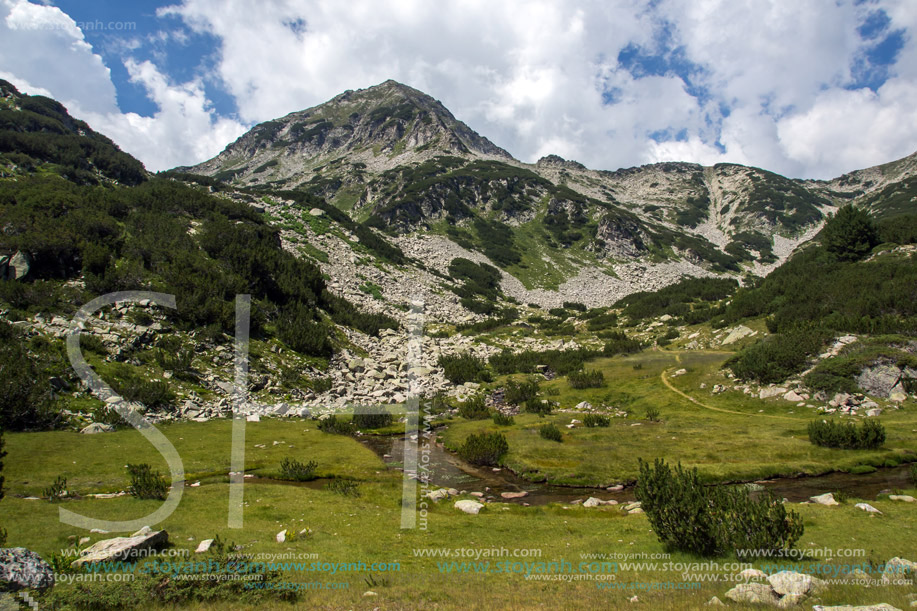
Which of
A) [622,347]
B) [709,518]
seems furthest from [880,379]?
[709,518]

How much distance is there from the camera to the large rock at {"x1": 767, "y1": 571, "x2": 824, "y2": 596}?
763 cm

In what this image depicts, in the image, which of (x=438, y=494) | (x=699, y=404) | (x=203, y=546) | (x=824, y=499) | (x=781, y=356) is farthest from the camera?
(x=699, y=404)

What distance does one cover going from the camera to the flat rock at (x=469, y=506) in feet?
52.9

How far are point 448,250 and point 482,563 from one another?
285 feet

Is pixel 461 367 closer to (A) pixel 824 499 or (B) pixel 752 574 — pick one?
(A) pixel 824 499

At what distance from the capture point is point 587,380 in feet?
122

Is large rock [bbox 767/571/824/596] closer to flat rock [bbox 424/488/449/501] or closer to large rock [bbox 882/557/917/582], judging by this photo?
large rock [bbox 882/557/917/582]

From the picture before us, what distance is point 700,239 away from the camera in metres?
133

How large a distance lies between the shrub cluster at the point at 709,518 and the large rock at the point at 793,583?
2.07 meters

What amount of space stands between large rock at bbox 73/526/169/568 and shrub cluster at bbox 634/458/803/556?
12381 millimetres

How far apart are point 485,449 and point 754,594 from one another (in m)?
16.0

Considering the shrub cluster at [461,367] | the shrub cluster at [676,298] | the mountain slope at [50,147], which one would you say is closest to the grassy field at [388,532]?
the shrub cluster at [461,367]

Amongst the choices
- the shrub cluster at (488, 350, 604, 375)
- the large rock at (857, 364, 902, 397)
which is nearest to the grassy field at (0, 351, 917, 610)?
the large rock at (857, 364, 902, 397)

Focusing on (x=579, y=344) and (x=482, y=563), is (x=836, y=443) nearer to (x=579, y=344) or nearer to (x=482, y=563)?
(x=482, y=563)
